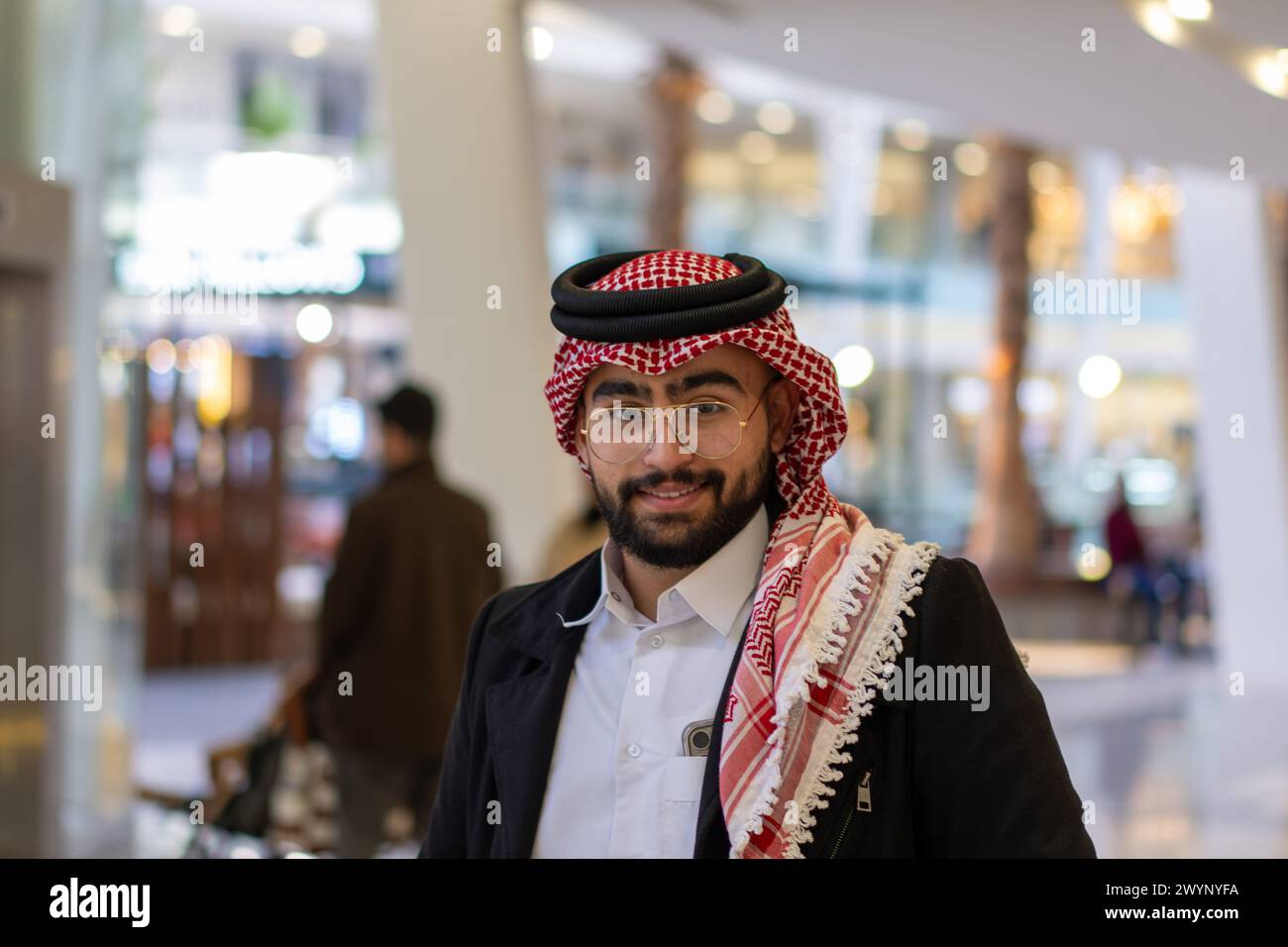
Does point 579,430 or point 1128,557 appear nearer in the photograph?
point 579,430

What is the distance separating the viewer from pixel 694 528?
1.54 m

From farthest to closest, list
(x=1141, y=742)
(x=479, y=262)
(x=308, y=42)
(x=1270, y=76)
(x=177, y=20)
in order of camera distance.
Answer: (x=308, y=42) → (x=177, y=20) → (x=1141, y=742) → (x=479, y=262) → (x=1270, y=76)

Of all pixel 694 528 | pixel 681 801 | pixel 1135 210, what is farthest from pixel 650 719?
pixel 1135 210

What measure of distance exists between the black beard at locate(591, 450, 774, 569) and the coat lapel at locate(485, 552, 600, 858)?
165 millimetres

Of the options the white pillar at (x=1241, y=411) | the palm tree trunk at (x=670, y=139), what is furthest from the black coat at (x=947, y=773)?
the palm tree trunk at (x=670, y=139)

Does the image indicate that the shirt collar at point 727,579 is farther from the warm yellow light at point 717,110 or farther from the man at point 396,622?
the warm yellow light at point 717,110

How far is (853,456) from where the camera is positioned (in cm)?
2002

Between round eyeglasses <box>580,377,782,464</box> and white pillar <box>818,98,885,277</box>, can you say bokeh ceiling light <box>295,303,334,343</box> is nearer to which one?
white pillar <box>818,98,885,277</box>

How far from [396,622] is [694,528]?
2.84 meters

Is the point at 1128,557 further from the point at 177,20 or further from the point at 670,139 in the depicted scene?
the point at 177,20

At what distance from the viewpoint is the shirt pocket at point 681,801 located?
155 cm

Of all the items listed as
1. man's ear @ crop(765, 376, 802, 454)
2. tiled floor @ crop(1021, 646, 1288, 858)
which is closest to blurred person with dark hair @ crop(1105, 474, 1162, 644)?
tiled floor @ crop(1021, 646, 1288, 858)

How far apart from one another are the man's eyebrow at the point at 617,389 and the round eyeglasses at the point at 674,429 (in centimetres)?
1

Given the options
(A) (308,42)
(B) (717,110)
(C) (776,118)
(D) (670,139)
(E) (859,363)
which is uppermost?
(A) (308,42)
